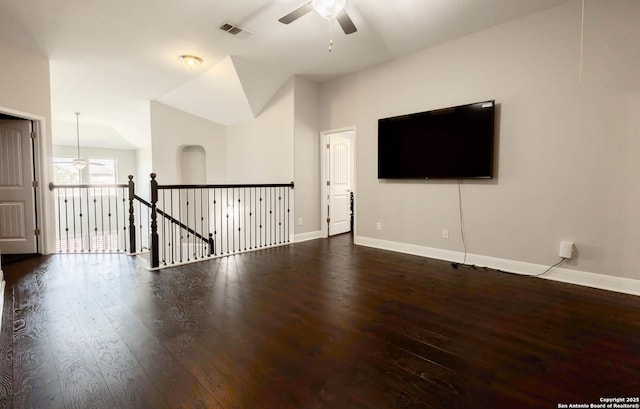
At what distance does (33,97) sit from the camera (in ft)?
14.3

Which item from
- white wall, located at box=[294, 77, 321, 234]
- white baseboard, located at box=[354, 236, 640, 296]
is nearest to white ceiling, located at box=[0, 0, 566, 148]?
white wall, located at box=[294, 77, 321, 234]

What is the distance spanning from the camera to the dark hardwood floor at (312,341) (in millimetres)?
1587

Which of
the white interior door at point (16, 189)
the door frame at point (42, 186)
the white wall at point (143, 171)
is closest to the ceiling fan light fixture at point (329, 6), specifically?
the door frame at point (42, 186)

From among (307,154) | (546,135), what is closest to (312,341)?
(546,135)

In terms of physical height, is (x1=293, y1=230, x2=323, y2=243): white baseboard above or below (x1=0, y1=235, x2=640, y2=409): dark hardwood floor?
above

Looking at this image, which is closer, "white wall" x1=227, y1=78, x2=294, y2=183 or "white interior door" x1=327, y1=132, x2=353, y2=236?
"white wall" x1=227, y1=78, x2=294, y2=183

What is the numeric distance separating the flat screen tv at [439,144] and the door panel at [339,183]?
1.37 metres

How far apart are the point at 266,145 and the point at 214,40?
2.38 meters

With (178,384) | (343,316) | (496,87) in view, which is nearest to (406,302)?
(343,316)

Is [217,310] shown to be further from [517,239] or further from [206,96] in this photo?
[206,96]

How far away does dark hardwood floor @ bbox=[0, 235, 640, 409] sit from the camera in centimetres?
159

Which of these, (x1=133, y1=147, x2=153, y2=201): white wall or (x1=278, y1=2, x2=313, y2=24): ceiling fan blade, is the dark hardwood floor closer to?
(x1=278, y1=2, x2=313, y2=24): ceiling fan blade

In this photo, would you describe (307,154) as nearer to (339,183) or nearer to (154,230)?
(339,183)

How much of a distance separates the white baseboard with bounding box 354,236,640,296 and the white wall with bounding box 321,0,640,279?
2.4 inches
